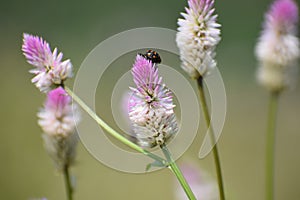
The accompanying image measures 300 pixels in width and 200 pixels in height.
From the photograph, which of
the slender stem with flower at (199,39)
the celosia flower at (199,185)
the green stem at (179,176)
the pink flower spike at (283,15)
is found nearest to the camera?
the green stem at (179,176)

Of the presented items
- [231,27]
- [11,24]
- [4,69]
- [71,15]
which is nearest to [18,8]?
[11,24]

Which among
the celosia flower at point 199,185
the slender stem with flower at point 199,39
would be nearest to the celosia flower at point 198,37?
the slender stem with flower at point 199,39

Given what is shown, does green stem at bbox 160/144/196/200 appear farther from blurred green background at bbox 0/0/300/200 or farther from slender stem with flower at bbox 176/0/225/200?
blurred green background at bbox 0/0/300/200

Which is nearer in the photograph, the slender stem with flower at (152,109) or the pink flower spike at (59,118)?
the slender stem with flower at (152,109)

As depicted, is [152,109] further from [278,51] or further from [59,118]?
[278,51]

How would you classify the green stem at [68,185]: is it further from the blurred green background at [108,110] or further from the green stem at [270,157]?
the blurred green background at [108,110]

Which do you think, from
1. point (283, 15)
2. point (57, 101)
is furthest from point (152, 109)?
point (283, 15)

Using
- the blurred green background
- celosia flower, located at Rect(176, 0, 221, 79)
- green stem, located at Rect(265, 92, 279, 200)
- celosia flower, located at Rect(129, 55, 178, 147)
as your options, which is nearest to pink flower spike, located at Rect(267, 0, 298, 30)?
green stem, located at Rect(265, 92, 279, 200)
